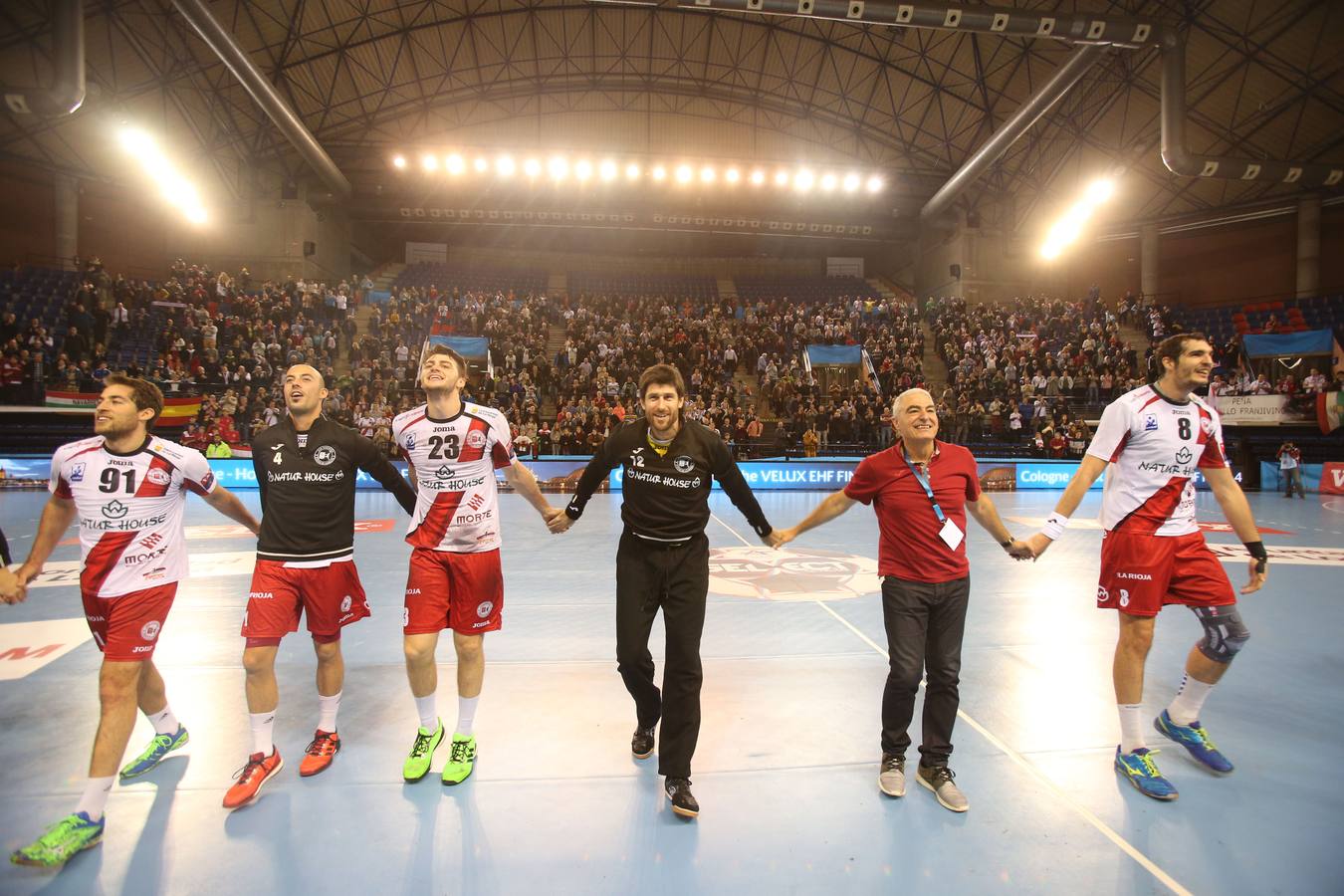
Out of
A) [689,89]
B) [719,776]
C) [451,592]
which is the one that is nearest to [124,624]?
[451,592]

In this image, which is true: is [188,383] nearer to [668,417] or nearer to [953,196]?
[668,417]

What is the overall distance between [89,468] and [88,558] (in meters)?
0.41

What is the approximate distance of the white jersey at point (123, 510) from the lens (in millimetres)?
3109

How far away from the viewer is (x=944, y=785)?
317 centimetres

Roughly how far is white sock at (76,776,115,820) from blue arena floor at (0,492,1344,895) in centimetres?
14

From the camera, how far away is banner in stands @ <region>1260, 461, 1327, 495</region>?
16.9 metres

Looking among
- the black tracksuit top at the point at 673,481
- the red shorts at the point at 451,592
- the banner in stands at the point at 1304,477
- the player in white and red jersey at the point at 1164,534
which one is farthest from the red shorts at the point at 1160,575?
the banner in stands at the point at 1304,477

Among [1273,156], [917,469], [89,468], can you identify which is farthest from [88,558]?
[1273,156]

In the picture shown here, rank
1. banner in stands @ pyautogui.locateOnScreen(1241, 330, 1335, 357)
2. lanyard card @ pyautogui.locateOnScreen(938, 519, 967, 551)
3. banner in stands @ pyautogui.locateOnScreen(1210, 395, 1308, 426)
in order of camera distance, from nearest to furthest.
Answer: lanyard card @ pyautogui.locateOnScreen(938, 519, 967, 551) < banner in stands @ pyautogui.locateOnScreen(1210, 395, 1308, 426) < banner in stands @ pyautogui.locateOnScreen(1241, 330, 1335, 357)

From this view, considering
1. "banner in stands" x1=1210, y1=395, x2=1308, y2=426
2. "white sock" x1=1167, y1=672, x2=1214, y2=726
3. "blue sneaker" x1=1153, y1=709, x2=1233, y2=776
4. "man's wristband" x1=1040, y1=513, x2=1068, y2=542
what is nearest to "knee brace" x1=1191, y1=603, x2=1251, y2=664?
"white sock" x1=1167, y1=672, x2=1214, y2=726

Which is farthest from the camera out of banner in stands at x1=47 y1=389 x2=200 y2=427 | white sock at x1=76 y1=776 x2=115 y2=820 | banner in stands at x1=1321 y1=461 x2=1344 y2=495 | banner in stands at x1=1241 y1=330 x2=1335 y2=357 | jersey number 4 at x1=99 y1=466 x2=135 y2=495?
banner in stands at x1=1241 y1=330 x2=1335 y2=357

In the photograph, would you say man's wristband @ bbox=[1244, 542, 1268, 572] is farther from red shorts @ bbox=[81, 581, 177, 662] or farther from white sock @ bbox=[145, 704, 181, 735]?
white sock @ bbox=[145, 704, 181, 735]

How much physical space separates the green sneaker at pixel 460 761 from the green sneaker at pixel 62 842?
1.38 metres

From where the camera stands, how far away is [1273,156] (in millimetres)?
25156
